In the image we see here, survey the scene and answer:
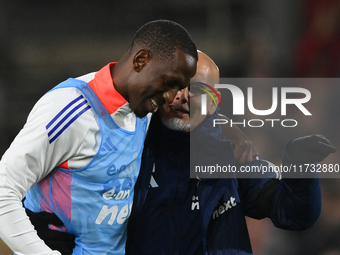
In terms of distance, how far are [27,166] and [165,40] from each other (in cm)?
41

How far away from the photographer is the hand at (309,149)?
1.13 m

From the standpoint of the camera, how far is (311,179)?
1215mm

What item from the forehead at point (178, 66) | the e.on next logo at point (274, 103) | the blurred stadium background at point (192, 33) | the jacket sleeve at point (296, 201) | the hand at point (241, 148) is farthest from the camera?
the blurred stadium background at point (192, 33)

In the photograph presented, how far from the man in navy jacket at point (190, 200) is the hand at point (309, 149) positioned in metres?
0.08

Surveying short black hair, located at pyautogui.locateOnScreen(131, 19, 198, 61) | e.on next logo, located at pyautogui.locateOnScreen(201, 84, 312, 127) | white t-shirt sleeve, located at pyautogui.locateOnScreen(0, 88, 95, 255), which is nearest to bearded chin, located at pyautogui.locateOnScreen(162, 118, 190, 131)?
short black hair, located at pyautogui.locateOnScreen(131, 19, 198, 61)

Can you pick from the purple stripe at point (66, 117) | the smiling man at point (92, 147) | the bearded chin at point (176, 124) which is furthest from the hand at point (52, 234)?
the bearded chin at point (176, 124)

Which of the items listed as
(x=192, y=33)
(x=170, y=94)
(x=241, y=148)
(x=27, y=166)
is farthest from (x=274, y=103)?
(x=27, y=166)

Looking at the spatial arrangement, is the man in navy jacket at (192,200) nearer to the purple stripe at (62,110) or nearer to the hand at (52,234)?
the hand at (52,234)

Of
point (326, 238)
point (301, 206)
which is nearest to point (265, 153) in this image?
point (326, 238)

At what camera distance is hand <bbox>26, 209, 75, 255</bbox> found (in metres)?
1.10

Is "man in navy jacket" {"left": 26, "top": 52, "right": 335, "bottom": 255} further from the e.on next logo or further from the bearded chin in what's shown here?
the e.on next logo

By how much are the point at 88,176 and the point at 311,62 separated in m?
1.89

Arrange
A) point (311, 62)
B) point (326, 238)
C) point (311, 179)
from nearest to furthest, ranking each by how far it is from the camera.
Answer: point (311, 179) < point (326, 238) < point (311, 62)

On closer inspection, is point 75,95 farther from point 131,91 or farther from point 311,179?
point 311,179
